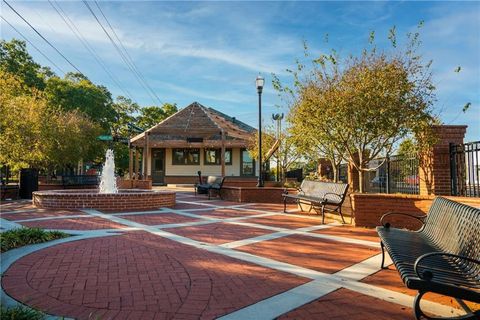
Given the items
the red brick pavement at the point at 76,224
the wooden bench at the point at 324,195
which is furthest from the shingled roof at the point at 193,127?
the red brick pavement at the point at 76,224

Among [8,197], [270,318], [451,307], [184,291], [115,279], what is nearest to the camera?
[270,318]

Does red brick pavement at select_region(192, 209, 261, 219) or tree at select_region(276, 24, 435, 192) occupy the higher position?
tree at select_region(276, 24, 435, 192)

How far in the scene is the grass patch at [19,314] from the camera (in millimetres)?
2846

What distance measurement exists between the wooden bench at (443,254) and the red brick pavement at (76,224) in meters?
5.50

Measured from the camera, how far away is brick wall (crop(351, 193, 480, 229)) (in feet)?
24.1

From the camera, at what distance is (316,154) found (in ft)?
40.1

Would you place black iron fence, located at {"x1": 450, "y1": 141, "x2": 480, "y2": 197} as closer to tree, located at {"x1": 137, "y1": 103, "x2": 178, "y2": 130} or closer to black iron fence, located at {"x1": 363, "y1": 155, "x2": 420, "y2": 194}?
black iron fence, located at {"x1": 363, "y1": 155, "x2": 420, "y2": 194}

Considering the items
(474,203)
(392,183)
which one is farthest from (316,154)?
(474,203)

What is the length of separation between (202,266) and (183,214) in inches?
205

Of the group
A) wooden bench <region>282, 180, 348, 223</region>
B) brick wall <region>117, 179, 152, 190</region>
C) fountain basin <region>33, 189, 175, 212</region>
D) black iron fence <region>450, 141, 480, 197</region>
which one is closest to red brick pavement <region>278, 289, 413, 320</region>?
black iron fence <region>450, 141, 480, 197</region>

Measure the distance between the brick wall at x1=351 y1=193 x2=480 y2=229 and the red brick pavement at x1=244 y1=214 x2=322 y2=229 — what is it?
3.40ft

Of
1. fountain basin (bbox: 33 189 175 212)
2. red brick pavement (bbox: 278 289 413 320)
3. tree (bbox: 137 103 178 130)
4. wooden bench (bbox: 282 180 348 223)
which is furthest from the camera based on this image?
tree (bbox: 137 103 178 130)

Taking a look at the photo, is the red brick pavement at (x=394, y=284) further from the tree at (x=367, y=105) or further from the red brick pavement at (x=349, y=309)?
the tree at (x=367, y=105)

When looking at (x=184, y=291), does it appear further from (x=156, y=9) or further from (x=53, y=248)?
(x=156, y=9)
